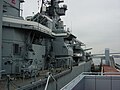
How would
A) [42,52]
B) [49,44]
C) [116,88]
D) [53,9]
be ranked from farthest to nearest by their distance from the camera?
[53,9] → [49,44] → [42,52] → [116,88]

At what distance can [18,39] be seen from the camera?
2041 cm

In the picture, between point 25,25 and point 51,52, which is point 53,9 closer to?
point 51,52

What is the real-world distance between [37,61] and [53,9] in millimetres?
21006

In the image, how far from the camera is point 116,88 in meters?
12.3

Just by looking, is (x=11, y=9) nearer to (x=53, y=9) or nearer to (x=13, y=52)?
(x=13, y=52)

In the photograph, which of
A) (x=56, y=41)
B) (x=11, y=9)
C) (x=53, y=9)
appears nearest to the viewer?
(x=11, y=9)

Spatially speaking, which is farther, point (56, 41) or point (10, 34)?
point (56, 41)

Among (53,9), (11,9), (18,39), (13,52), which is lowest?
(13,52)

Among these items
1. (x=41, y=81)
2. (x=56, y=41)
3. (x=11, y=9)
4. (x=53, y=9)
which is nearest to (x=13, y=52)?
(x=11, y=9)

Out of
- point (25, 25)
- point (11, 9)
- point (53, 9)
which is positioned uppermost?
point (53, 9)

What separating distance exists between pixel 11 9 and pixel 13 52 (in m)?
5.05

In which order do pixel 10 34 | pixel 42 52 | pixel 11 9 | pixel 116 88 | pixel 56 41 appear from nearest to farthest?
pixel 116 88, pixel 10 34, pixel 11 9, pixel 42 52, pixel 56 41

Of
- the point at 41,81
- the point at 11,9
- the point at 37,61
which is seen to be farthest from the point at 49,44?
the point at 41,81

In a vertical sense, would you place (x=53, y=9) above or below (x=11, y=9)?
above
